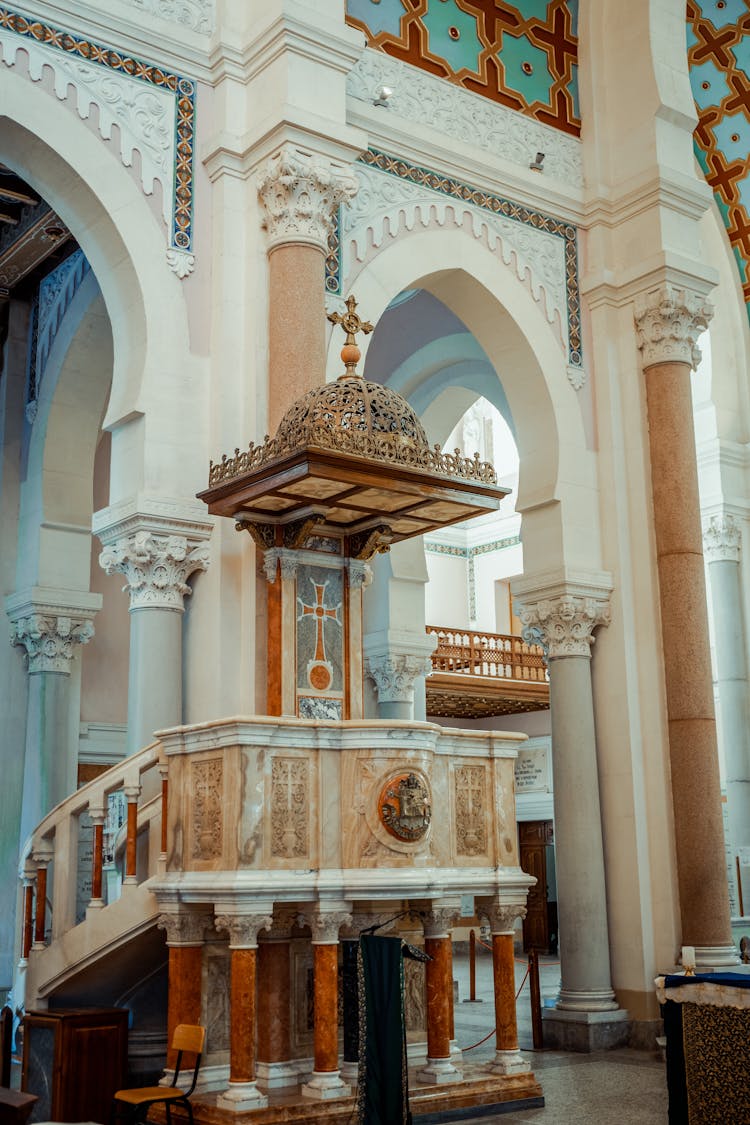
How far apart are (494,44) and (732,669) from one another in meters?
6.70

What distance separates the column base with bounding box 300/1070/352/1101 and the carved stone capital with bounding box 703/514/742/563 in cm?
875

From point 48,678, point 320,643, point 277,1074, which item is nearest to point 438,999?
point 277,1074

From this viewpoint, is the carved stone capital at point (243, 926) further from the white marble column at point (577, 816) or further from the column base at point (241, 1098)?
the white marble column at point (577, 816)

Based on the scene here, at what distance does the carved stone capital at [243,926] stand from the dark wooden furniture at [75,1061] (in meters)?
1.23

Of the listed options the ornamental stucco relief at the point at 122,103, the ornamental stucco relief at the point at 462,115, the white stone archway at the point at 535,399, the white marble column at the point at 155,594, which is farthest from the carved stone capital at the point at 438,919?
the ornamental stucco relief at the point at 462,115

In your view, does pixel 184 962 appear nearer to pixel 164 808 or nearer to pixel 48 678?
pixel 164 808

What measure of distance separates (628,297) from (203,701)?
17.0ft

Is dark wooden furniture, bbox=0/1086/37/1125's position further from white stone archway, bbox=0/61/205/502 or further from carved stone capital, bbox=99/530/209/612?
white stone archway, bbox=0/61/205/502

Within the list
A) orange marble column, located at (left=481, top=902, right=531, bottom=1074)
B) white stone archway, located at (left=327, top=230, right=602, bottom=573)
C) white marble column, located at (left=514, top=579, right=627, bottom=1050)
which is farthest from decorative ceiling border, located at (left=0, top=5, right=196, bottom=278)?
orange marble column, located at (left=481, top=902, right=531, bottom=1074)

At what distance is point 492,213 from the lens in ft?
33.0

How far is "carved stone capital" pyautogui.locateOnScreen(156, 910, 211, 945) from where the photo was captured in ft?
21.1

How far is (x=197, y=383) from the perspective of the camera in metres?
8.00

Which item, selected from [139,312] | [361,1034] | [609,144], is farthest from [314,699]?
[609,144]

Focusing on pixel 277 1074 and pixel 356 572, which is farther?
pixel 356 572
